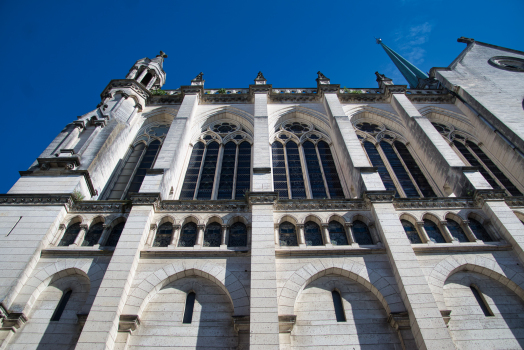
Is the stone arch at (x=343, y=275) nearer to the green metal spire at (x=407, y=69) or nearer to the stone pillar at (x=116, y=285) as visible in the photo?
the stone pillar at (x=116, y=285)

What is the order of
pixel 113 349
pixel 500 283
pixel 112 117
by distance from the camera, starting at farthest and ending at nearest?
pixel 112 117 → pixel 500 283 → pixel 113 349

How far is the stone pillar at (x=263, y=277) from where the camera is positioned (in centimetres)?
698

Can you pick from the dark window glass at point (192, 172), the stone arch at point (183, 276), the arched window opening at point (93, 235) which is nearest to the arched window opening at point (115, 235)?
the arched window opening at point (93, 235)

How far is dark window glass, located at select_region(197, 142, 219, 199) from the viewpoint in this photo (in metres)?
13.1

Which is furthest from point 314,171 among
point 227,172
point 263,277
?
point 263,277

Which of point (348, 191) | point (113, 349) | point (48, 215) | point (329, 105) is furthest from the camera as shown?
point (329, 105)

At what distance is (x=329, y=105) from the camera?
16.5 metres

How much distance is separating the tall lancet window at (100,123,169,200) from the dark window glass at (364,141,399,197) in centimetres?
958

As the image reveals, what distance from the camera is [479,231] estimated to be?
32.9 feet

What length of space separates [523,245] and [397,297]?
3.90 m

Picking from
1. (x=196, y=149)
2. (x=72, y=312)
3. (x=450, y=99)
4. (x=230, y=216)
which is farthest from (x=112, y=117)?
(x=450, y=99)

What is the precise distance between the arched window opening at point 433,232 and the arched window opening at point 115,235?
866 centimetres

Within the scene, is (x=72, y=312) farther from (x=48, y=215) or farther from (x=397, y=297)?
(x=397, y=297)

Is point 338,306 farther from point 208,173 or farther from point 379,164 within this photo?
point 379,164
